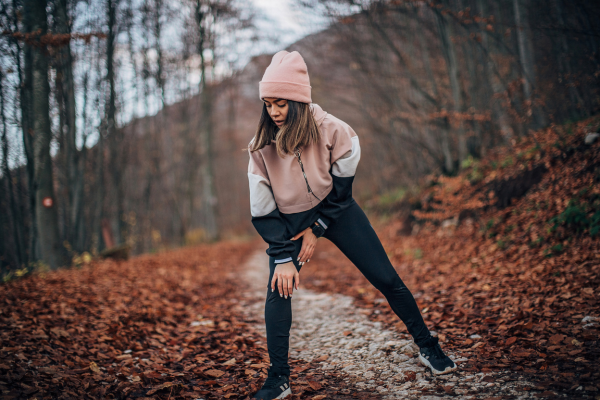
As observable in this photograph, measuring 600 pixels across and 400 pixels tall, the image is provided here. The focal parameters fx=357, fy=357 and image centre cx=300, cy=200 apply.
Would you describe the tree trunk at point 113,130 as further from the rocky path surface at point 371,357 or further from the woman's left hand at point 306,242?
the woman's left hand at point 306,242

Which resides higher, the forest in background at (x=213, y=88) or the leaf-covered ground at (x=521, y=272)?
the forest in background at (x=213, y=88)

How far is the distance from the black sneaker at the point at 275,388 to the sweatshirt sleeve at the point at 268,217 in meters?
0.77

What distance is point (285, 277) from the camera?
91.6 inches

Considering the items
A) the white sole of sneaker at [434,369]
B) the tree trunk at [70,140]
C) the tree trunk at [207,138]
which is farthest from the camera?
the tree trunk at [207,138]

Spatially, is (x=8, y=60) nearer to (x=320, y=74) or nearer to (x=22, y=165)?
(x=22, y=165)

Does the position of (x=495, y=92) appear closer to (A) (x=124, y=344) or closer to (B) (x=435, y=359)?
(B) (x=435, y=359)

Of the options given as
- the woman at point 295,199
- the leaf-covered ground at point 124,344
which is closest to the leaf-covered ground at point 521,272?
the woman at point 295,199

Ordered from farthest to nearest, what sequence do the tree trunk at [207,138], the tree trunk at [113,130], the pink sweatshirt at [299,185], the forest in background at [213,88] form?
1. the tree trunk at [207,138]
2. the tree trunk at [113,130]
3. the forest in background at [213,88]
4. the pink sweatshirt at [299,185]

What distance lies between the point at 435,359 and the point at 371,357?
2.05 feet

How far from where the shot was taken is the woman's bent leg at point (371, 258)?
2.52 metres

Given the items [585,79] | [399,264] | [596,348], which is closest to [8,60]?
[399,264]

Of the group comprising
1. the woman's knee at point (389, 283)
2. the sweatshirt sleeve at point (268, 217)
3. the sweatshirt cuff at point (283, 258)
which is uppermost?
the sweatshirt sleeve at point (268, 217)

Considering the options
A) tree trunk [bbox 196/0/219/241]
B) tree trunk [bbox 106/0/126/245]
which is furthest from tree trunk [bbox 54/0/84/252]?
tree trunk [bbox 196/0/219/241]

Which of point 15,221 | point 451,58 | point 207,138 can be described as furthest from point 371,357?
point 207,138
